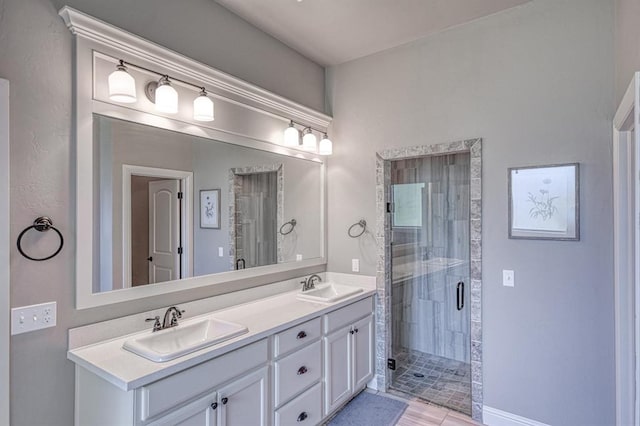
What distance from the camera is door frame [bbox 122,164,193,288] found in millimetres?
1927

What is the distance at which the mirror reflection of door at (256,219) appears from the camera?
2.59m

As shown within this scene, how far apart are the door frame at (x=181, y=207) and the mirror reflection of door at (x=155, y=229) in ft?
A: 0.08

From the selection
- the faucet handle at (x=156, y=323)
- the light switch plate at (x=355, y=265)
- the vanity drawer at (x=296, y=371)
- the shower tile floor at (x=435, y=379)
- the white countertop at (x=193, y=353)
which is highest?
the light switch plate at (x=355, y=265)

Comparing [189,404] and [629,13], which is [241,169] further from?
[629,13]

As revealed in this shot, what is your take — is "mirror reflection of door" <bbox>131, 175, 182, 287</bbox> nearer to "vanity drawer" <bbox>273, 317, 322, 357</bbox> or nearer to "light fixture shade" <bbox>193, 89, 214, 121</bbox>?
"light fixture shade" <bbox>193, 89, 214, 121</bbox>

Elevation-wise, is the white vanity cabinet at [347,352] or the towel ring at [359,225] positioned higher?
the towel ring at [359,225]

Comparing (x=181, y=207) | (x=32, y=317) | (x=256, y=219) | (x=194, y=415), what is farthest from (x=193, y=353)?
(x=256, y=219)

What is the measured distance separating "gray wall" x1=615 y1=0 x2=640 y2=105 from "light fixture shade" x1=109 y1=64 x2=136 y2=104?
2326 millimetres

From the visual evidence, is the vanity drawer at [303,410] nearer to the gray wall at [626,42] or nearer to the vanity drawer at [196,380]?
the vanity drawer at [196,380]

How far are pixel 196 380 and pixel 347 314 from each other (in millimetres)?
1351

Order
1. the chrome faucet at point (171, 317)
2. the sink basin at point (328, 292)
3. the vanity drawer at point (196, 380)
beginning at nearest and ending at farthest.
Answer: the vanity drawer at point (196, 380) < the chrome faucet at point (171, 317) < the sink basin at point (328, 292)

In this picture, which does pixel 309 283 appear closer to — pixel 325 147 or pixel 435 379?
pixel 325 147

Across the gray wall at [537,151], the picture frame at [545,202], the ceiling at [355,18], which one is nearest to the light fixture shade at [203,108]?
the ceiling at [355,18]

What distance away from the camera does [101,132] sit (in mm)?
1810
